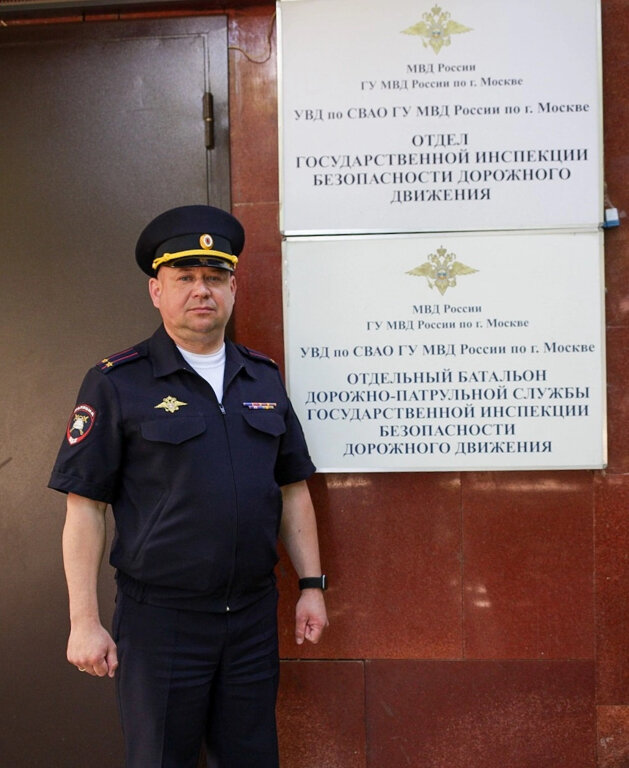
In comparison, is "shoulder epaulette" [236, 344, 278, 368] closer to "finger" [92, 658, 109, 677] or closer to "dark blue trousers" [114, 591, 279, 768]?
"dark blue trousers" [114, 591, 279, 768]

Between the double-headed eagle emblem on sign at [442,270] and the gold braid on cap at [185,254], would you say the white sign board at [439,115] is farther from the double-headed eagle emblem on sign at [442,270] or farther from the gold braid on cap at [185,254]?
the gold braid on cap at [185,254]

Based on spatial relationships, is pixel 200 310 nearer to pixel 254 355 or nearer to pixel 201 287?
pixel 201 287

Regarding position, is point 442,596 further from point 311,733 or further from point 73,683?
point 73,683

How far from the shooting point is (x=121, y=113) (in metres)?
→ 3.03

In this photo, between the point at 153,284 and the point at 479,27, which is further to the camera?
the point at 479,27

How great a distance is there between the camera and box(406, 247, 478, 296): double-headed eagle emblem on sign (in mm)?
2918

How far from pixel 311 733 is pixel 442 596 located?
2.19 feet

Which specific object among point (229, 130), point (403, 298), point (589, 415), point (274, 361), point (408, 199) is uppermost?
point (229, 130)

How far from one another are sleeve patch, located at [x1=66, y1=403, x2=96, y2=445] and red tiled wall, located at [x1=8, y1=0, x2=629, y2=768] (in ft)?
2.60

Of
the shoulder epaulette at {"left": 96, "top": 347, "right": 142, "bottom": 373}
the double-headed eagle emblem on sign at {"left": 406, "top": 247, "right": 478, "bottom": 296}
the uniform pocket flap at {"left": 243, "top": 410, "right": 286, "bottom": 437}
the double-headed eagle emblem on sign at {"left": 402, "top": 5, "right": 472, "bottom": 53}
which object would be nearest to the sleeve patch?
the shoulder epaulette at {"left": 96, "top": 347, "right": 142, "bottom": 373}

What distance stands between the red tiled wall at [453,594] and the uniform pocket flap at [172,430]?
2.22 feet

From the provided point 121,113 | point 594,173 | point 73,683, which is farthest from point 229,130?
point 73,683

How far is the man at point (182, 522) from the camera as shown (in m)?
2.34

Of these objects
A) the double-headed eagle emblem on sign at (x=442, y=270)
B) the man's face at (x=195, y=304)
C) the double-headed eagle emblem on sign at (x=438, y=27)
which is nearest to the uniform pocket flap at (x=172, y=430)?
the man's face at (x=195, y=304)
